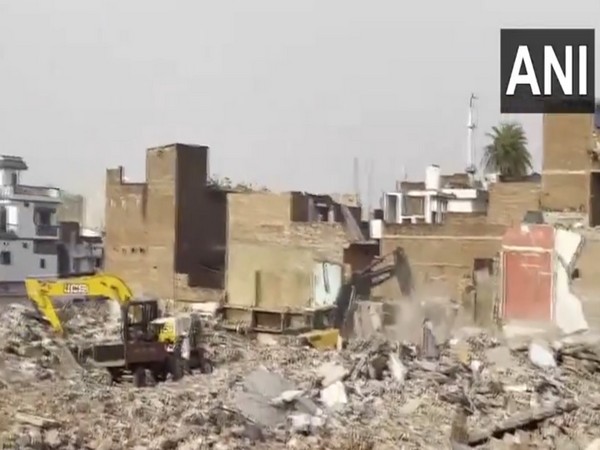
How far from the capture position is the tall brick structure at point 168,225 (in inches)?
1076

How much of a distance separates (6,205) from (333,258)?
1584cm

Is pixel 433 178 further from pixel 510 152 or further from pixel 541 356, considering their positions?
pixel 541 356

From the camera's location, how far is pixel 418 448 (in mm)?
10586

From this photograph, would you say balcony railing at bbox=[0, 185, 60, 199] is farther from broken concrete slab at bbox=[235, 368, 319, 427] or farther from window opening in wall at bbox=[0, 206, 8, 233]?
broken concrete slab at bbox=[235, 368, 319, 427]

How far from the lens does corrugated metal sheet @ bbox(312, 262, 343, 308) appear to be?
23641mm

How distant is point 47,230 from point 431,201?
1458 centimetres

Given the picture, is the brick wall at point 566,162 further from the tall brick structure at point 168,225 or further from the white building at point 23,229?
the white building at point 23,229

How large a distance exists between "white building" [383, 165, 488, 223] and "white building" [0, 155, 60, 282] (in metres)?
12.9

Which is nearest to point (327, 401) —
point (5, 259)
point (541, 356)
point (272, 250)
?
point (541, 356)

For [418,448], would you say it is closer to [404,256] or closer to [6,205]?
[404,256]

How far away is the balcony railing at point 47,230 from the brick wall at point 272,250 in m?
11.4

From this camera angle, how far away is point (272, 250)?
993 inches

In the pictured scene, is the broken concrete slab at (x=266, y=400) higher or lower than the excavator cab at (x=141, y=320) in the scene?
lower

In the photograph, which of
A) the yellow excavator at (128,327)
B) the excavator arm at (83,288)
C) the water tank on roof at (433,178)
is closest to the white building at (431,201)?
the water tank on roof at (433,178)
